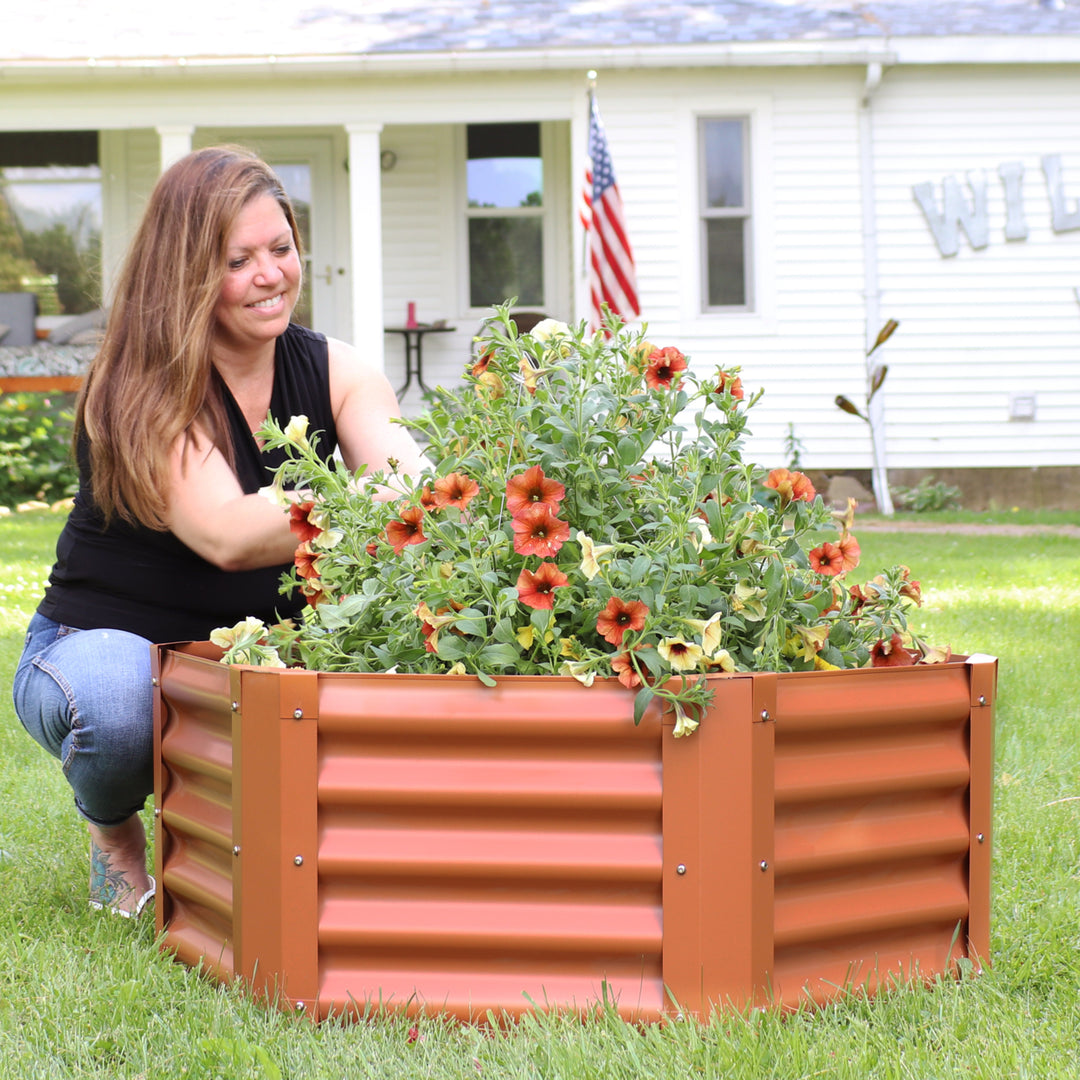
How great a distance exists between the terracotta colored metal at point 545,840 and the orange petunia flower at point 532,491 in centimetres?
23

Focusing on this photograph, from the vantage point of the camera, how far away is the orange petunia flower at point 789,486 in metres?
1.84

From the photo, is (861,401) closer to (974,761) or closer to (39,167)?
(39,167)

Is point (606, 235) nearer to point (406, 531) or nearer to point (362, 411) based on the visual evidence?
point (362, 411)

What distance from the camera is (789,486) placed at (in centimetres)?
184

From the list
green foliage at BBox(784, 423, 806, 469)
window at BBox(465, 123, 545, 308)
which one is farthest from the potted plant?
window at BBox(465, 123, 545, 308)

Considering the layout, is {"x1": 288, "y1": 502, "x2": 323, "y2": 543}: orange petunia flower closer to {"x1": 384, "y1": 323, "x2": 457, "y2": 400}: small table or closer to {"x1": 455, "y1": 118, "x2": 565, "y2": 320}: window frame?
{"x1": 384, "y1": 323, "x2": 457, "y2": 400}: small table

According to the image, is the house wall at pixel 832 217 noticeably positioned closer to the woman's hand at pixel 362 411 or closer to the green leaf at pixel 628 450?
the woman's hand at pixel 362 411

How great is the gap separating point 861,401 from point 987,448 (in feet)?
3.56

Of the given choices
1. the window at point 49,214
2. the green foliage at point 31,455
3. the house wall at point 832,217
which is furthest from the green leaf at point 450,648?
the window at point 49,214

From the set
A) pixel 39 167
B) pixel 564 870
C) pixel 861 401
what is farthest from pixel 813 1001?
pixel 39 167

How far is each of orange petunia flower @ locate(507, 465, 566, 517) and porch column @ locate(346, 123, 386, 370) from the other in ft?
29.0

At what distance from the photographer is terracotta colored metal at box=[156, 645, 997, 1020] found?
1651mm

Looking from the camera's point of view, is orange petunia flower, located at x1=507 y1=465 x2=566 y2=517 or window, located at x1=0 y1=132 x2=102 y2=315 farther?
window, located at x1=0 y1=132 x2=102 y2=315

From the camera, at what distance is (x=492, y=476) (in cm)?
185
